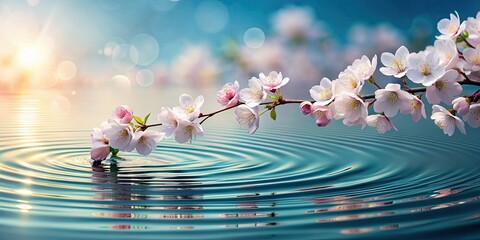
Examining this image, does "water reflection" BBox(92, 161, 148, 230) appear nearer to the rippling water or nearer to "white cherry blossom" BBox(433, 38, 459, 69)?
the rippling water

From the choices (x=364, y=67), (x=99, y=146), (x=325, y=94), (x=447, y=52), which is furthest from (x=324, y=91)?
(x=99, y=146)

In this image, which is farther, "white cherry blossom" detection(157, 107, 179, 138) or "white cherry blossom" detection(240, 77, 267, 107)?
"white cherry blossom" detection(157, 107, 179, 138)

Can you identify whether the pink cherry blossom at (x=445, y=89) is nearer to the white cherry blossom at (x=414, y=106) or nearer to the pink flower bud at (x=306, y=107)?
the white cherry blossom at (x=414, y=106)

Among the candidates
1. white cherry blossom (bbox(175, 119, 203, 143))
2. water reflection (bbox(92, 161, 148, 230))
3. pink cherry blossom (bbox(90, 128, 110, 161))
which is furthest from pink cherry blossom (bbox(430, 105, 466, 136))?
pink cherry blossom (bbox(90, 128, 110, 161))

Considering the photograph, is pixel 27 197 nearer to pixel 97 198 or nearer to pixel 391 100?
pixel 97 198

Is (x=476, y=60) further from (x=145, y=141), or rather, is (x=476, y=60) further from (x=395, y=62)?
(x=145, y=141)

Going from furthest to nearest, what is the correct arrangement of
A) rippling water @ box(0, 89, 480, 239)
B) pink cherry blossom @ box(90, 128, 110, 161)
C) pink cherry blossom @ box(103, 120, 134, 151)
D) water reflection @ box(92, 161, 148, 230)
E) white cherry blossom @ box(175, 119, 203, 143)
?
1. pink cherry blossom @ box(90, 128, 110, 161)
2. pink cherry blossom @ box(103, 120, 134, 151)
3. white cherry blossom @ box(175, 119, 203, 143)
4. water reflection @ box(92, 161, 148, 230)
5. rippling water @ box(0, 89, 480, 239)

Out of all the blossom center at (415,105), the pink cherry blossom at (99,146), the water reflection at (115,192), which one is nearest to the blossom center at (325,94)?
the blossom center at (415,105)

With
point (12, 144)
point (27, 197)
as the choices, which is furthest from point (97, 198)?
point (12, 144)
